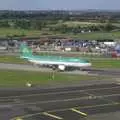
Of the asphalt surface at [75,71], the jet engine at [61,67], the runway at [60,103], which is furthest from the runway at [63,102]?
the jet engine at [61,67]

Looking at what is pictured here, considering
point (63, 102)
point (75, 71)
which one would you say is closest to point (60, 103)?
point (63, 102)

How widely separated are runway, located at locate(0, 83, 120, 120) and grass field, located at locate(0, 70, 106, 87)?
16.8 ft

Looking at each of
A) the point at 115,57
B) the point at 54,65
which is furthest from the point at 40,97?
the point at 115,57

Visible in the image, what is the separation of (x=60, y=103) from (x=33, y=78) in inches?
819

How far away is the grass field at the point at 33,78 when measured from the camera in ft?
220

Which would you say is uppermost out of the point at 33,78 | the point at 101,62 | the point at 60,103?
the point at 101,62

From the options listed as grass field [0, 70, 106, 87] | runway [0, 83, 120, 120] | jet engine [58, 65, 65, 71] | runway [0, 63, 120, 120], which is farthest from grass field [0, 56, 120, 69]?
runway [0, 83, 120, 120]

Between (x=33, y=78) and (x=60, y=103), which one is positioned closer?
(x=60, y=103)

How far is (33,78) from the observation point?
237 feet

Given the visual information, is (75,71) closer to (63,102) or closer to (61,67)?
(61,67)

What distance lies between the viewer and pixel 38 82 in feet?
223

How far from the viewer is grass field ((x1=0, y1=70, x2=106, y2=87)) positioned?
220ft

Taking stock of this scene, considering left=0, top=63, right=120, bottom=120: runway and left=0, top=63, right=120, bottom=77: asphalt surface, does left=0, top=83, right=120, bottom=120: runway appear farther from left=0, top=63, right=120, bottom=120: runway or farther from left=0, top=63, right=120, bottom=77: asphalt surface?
left=0, top=63, right=120, bottom=77: asphalt surface

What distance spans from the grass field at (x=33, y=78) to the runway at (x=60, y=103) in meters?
5.11
